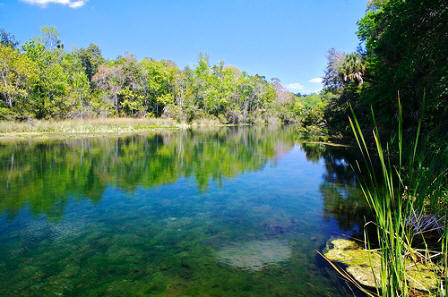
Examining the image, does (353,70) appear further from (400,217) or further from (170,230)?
(400,217)

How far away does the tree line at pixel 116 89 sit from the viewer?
3278 cm

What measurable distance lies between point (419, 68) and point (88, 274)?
10035 mm

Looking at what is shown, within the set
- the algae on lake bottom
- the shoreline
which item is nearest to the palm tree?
the algae on lake bottom

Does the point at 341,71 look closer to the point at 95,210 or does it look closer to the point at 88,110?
the point at 95,210

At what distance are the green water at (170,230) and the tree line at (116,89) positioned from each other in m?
26.0

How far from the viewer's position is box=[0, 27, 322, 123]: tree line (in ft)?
108

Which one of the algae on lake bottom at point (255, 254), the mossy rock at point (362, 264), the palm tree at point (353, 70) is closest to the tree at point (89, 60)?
the palm tree at point (353, 70)

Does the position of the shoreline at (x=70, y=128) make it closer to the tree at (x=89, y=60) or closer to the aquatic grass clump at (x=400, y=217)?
the tree at (x=89, y=60)

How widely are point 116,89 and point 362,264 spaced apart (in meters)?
51.6

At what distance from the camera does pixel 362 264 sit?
4.75 m

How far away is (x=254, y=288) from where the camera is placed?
426 cm

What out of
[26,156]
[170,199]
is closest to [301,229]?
[170,199]

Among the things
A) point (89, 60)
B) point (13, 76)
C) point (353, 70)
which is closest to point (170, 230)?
point (353, 70)

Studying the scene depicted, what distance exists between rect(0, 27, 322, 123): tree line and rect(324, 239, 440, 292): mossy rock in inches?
1419
